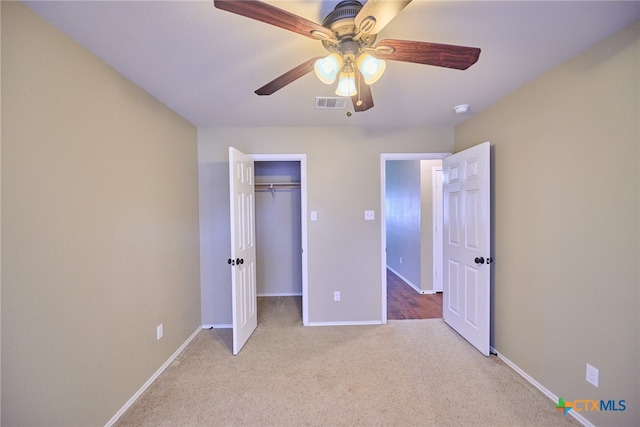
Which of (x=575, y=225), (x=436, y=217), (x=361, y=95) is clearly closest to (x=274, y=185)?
(x=436, y=217)

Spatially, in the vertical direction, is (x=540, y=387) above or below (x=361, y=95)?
below

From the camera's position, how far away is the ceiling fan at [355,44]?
2.99 ft

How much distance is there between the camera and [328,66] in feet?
4.01

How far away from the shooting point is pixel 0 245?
1073 mm

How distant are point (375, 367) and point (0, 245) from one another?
2.47 metres

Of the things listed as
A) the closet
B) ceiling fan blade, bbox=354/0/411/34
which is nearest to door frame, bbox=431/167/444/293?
the closet

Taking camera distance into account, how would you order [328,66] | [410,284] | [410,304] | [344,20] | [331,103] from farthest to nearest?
[410,284]
[410,304]
[331,103]
[328,66]
[344,20]

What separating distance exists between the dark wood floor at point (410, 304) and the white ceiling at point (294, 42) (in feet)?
8.32

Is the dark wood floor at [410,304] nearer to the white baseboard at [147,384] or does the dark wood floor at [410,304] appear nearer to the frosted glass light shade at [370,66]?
the white baseboard at [147,384]

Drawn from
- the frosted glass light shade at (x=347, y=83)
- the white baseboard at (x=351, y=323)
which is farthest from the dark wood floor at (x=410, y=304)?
the frosted glass light shade at (x=347, y=83)

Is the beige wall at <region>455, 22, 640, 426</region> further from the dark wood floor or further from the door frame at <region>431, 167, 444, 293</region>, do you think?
the door frame at <region>431, 167, 444, 293</region>

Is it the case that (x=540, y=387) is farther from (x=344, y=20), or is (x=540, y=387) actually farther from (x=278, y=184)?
(x=278, y=184)

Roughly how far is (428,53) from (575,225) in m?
1.51

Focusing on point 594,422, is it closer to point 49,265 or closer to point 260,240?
point 49,265
